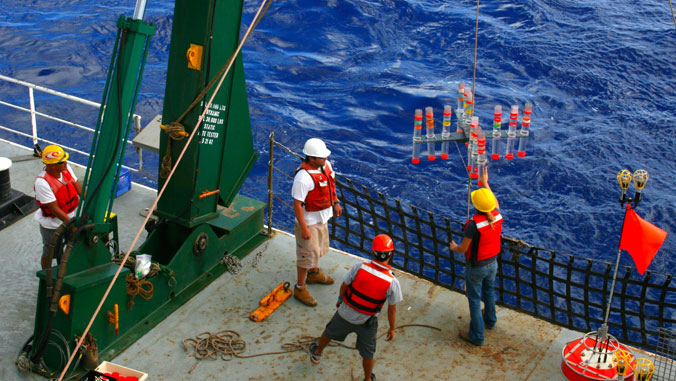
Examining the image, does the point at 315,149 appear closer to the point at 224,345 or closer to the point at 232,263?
the point at 232,263

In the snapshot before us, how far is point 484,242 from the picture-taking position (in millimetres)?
6887

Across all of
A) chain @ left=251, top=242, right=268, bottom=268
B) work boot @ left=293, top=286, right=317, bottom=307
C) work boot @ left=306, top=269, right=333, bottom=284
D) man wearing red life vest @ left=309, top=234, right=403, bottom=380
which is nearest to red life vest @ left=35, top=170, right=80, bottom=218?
chain @ left=251, top=242, right=268, bottom=268

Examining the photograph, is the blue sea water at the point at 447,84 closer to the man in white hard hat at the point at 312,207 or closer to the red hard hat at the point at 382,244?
the man in white hard hat at the point at 312,207

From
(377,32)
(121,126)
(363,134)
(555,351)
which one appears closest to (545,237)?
(363,134)

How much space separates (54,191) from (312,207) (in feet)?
9.39

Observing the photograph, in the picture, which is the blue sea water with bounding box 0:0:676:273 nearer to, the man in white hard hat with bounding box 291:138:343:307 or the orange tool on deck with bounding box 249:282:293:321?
the orange tool on deck with bounding box 249:282:293:321

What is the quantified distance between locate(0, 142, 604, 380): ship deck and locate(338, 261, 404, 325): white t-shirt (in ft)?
2.78

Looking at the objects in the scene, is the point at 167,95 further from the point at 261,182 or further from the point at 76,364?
the point at 261,182

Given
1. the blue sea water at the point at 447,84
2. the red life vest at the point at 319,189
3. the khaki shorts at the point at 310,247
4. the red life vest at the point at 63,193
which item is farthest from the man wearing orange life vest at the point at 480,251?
the blue sea water at the point at 447,84

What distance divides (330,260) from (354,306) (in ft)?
8.94

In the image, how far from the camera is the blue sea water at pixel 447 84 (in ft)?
54.6

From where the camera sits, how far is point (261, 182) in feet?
56.9

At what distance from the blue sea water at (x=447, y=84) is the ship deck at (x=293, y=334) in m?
7.05

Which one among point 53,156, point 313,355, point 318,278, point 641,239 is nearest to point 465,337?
point 313,355
